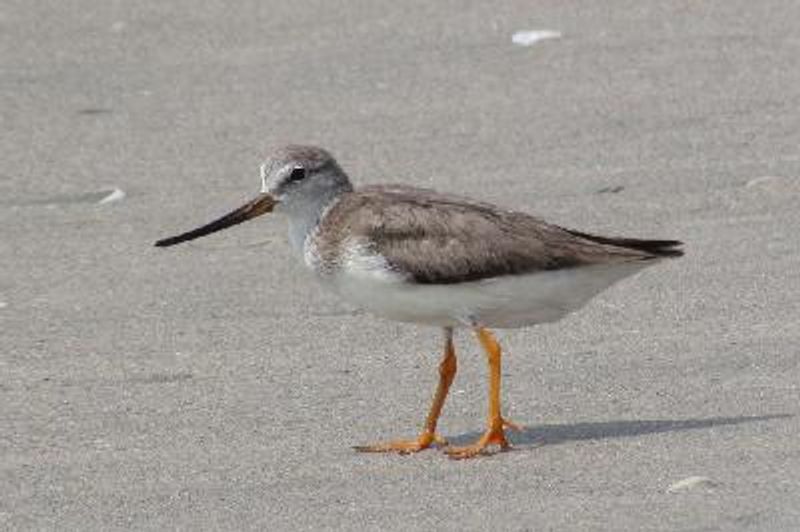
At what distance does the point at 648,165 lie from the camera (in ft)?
36.7

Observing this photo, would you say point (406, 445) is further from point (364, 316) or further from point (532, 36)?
point (532, 36)

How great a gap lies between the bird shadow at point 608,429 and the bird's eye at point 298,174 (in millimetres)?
1204

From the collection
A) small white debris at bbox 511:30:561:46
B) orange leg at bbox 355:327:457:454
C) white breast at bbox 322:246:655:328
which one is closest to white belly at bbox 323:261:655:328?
white breast at bbox 322:246:655:328

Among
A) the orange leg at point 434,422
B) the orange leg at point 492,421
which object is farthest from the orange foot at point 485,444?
the orange leg at point 434,422

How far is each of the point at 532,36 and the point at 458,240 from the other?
491 centimetres

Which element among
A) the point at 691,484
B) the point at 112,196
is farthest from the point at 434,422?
the point at 112,196

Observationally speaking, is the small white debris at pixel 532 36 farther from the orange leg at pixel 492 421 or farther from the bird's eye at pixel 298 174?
the orange leg at pixel 492 421

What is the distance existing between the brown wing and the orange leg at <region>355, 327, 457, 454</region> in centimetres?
44

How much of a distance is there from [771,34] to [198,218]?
11.8ft

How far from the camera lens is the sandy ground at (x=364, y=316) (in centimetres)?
754

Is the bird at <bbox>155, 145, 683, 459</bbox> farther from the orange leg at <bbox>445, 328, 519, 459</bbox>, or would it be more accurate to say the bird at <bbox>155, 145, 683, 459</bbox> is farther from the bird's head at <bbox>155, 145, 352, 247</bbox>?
the bird's head at <bbox>155, 145, 352, 247</bbox>

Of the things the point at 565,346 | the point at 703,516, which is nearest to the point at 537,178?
the point at 565,346

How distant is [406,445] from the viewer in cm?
805

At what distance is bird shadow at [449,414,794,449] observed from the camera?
7.97 m
